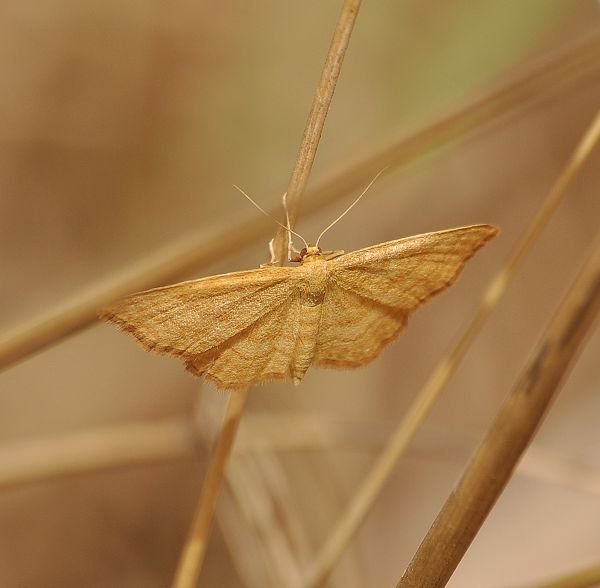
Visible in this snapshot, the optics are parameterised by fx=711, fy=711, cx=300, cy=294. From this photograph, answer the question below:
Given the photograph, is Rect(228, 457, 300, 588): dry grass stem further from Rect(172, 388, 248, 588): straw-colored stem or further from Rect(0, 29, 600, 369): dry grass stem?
Rect(0, 29, 600, 369): dry grass stem

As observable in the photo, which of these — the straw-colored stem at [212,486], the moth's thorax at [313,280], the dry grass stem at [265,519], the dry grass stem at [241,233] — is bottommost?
the dry grass stem at [265,519]

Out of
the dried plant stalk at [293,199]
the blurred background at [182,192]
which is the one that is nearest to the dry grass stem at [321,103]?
the dried plant stalk at [293,199]

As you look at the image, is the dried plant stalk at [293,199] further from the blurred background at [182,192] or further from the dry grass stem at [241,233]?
the blurred background at [182,192]

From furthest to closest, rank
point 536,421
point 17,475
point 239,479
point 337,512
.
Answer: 1. point 337,512
2. point 239,479
3. point 17,475
4. point 536,421

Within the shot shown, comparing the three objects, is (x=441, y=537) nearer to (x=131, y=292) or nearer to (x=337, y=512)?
(x=131, y=292)

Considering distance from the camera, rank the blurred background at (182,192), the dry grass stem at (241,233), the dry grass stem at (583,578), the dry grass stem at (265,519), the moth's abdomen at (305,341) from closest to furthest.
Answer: the dry grass stem at (583,578) < the dry grass stem at (241,233) < the moth's abdomen at (305,341) < the dry grass stem at (265,519) < the blurred background at (182,192)

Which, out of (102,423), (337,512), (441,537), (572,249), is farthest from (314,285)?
(572,249)

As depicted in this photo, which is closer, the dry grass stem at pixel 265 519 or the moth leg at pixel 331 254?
the moth leg at pixel 331 254
